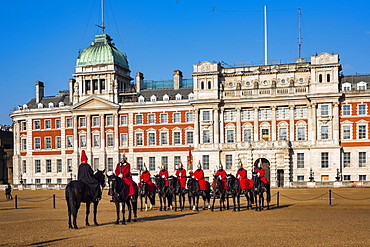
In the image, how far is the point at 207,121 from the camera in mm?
67688

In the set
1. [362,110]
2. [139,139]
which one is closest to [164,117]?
[139,139]

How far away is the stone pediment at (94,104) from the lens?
7212 cm

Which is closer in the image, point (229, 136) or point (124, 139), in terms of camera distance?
point (229, 136)

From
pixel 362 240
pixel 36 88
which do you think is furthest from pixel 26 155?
pixel 362 240

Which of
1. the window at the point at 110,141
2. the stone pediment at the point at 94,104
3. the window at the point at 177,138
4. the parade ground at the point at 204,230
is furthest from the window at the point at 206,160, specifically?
the parade ground at the point at 204,230

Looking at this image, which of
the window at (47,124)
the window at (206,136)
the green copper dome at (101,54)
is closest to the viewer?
the window at (206,136)

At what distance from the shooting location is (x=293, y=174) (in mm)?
64312

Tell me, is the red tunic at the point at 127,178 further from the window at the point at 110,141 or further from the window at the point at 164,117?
the window at the point at 110,141

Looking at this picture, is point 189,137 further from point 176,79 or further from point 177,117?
point 176,79

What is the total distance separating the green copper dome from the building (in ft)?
0.54

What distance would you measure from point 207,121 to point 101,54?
19.4 m

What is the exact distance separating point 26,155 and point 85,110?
41.7ft

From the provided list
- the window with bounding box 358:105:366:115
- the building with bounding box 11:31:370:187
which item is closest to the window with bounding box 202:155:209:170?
the building with bounding box 11:31:370:187

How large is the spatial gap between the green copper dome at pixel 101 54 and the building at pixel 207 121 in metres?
0.16
